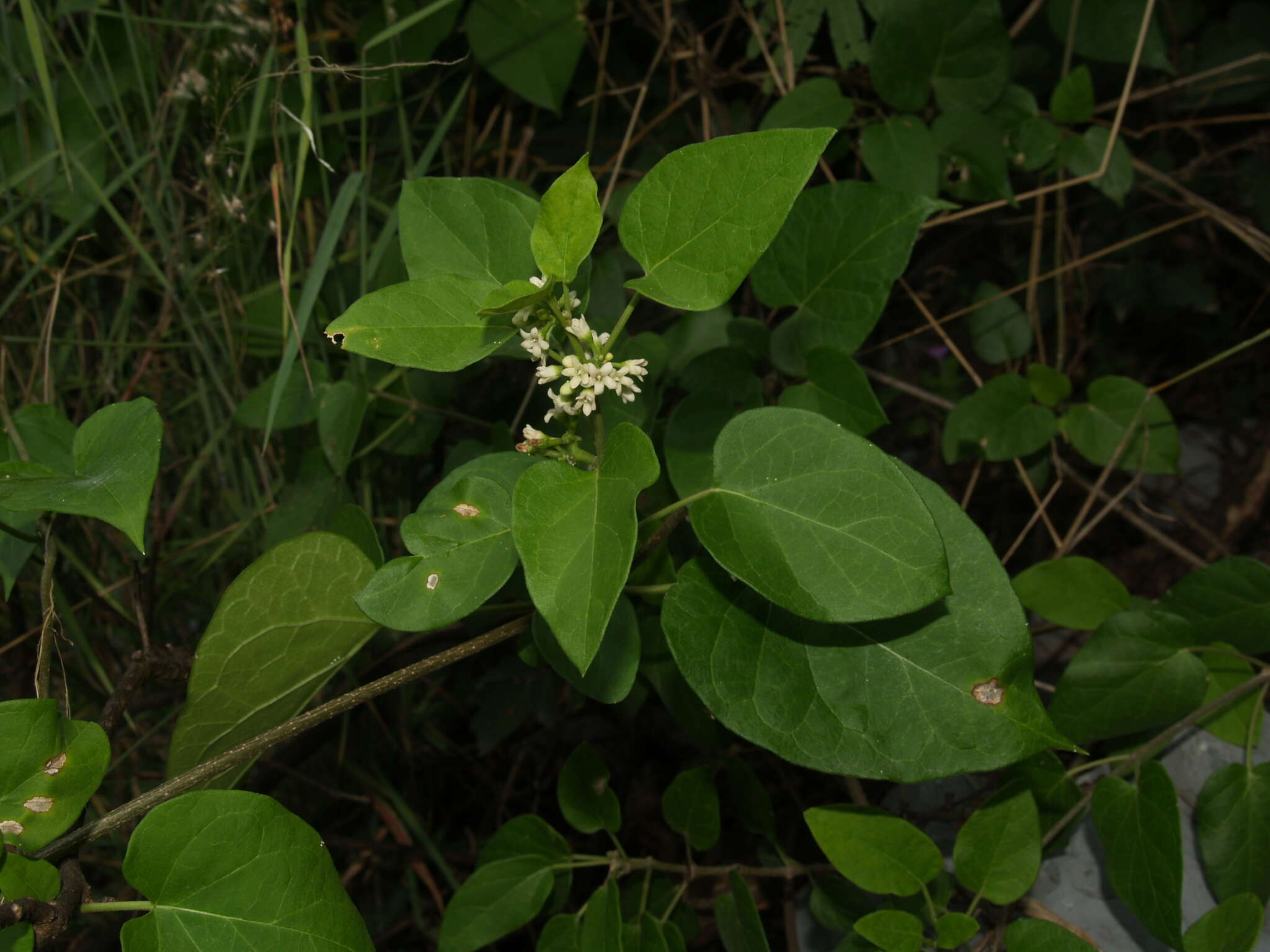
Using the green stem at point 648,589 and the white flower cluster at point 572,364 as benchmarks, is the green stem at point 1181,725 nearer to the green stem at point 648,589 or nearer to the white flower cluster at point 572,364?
the green stem at point 648,589

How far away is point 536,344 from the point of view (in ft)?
2.24

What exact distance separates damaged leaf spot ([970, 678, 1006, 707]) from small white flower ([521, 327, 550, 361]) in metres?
0.44

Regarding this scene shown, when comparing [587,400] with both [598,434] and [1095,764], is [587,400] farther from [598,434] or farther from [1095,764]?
[1095,764]

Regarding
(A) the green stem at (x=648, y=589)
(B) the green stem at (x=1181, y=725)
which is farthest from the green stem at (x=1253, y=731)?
(A) the green stem at (x=648, y=589)

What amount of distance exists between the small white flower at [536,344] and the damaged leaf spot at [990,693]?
1.45ft

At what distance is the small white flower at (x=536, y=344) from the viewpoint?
68 centimetres

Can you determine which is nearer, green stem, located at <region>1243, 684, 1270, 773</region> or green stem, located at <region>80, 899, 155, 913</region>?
green stem, located at <region>80, 899, 155, 913</region>

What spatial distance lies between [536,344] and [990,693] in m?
0.46

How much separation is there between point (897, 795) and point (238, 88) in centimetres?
128

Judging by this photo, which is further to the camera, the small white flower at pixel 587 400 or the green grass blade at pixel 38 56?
the green grass blade at pixel 38 56

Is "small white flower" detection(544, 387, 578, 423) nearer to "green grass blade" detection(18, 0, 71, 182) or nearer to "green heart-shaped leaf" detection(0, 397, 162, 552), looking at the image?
"green heart-shaped leaf" detection(0, 397, 162, 552)

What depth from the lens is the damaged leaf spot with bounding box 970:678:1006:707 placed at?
0.73m

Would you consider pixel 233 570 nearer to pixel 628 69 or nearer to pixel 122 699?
pixel 122 699

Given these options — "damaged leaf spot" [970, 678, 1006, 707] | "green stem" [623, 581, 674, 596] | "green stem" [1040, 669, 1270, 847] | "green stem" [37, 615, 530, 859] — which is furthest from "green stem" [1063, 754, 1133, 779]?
"green stem" [37, 615, 530, 859]
